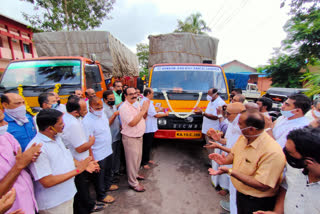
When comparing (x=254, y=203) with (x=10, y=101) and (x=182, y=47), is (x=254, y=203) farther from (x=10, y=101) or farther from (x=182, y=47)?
(x=182, y=47)

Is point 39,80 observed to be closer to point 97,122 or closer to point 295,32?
point 97,122

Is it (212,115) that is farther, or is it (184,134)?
(184,134)

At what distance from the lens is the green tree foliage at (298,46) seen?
28.1 feet

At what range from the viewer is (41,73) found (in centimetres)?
418

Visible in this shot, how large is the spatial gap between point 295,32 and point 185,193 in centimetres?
1150

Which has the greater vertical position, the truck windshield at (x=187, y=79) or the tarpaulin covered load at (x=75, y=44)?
the tarpaulin covered load at (x=75, y=44)

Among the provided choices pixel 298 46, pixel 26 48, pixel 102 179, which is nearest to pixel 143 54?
pixel 26 48

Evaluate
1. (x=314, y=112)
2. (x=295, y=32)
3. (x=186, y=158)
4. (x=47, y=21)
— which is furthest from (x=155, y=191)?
(x=47, y=21)

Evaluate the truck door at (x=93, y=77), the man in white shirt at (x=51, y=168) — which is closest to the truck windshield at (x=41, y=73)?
the truck door at (x=93, y=77)

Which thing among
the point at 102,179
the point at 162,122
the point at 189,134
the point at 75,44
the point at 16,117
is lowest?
the point at 102,179

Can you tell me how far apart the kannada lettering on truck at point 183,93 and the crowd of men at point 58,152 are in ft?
3.67

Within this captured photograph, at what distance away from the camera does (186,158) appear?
4.25 meters

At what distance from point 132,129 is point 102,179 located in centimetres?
94

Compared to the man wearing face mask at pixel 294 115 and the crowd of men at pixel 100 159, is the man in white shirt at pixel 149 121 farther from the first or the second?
the man wearing face mask at pixel 294 115
